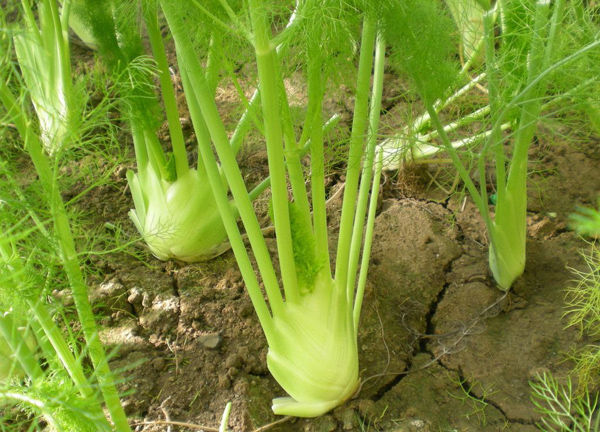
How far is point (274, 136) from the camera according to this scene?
42.7 inches

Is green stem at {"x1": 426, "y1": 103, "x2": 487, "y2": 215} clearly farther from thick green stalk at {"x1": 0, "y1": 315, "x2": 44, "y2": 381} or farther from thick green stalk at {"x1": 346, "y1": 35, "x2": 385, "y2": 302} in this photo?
thick green stalk at {"x1": 0, "y1": 315, "x2": 44, "y2": 381}

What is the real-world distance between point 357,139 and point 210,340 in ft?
1.97

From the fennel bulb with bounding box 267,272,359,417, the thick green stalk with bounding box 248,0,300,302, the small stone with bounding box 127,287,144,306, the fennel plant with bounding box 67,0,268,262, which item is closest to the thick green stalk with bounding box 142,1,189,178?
the fennel plant with bounding box 67,0,268,262

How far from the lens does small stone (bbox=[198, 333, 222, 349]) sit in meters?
1.39

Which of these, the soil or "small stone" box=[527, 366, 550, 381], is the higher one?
the soil

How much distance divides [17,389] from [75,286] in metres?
0.19

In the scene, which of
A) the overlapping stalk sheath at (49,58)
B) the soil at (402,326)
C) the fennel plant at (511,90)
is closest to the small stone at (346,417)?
the soil at (402,326)

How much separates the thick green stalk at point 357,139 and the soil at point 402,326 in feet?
0.80

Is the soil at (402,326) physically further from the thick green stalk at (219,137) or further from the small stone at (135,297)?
the thick green stalk at (219,137)

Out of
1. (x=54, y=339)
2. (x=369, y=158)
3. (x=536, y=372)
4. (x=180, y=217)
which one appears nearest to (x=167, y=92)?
(x=180, y=217)

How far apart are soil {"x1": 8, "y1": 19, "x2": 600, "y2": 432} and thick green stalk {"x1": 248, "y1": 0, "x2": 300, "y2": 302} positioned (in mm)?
268

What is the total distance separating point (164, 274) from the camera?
1588 millimetres

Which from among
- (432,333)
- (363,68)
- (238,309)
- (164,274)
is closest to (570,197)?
(432,333)

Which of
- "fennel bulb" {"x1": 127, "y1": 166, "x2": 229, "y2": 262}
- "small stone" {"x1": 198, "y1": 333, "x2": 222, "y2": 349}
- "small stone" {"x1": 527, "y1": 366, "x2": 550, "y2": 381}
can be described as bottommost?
"small stone" {"x1": 527, "y1": 366, "x2": 550, "y2": 381}
